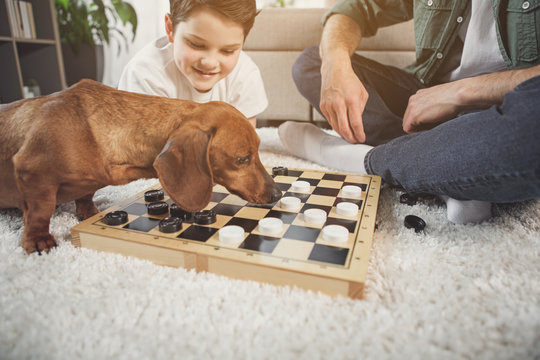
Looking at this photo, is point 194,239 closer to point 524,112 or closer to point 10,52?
point 524,112

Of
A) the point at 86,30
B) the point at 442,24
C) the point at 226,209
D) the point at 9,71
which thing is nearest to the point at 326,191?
the point at 226,209

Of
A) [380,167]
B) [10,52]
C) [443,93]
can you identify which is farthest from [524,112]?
[10,52]

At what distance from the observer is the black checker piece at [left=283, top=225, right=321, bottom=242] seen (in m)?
0.76

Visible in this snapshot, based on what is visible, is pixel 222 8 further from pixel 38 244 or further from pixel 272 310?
pixel 272 310

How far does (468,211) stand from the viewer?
970mm

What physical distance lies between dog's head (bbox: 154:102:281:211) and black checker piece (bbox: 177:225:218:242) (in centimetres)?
6

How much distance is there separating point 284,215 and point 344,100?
0.50m

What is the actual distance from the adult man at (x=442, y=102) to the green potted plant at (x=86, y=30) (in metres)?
2.12

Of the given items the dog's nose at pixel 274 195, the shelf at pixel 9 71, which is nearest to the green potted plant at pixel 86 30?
the shelf at pixel 9 71

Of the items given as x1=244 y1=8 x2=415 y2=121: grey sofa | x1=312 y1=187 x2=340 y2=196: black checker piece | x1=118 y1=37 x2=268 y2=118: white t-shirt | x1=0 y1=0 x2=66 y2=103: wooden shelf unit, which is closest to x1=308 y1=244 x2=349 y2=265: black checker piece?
x1=312 y1=187 x2=340 y2=196: black checker piece

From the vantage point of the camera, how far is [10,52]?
2.33 metres

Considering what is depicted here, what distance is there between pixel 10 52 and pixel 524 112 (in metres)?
2.86

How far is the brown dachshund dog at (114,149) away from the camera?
30.1 inches

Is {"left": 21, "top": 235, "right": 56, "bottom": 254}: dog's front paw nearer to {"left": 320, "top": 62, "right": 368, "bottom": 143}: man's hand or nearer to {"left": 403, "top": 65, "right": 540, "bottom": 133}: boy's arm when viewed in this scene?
{"left": 320, "top": 62, "right": 368, "bottom": 143}: man's hand
